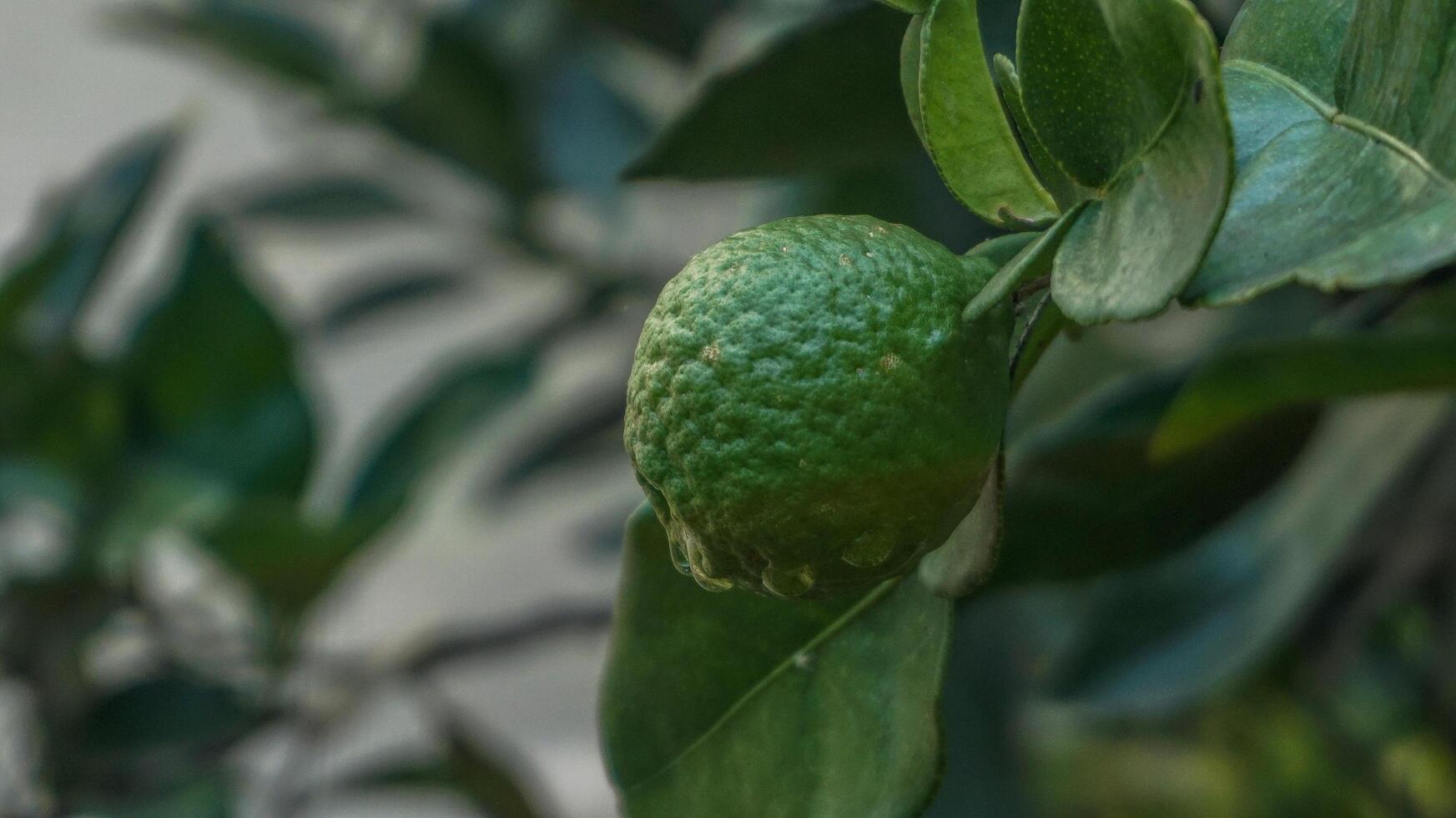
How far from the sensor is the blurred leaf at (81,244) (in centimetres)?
85

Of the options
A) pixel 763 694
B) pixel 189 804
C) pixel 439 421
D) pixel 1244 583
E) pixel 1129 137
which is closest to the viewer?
pixel 1129 137

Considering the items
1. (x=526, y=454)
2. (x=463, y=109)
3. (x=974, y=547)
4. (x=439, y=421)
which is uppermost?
(x=974, y=547)

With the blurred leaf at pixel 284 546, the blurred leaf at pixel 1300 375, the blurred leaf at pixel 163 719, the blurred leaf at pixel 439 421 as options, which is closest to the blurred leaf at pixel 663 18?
the blurred leaf at pixel 439 421

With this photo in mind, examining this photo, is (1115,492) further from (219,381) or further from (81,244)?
(81,244)

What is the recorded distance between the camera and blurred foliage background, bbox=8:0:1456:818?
1.58 feet

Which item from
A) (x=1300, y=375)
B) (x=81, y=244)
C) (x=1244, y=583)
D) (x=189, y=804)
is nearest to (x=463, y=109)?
(x=81, y=244)

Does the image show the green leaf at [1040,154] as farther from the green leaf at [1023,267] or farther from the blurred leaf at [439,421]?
the blurred leaf at [439,421]

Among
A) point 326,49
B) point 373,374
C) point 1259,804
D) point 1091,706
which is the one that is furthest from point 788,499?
point 373,374

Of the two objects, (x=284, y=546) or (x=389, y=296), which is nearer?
(x=284, y=546)

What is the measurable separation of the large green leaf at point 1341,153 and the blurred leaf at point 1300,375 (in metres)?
0.17

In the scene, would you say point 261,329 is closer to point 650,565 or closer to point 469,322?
point 650,565

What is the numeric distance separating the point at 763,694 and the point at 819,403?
0.12 meters

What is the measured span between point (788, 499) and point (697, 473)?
2 cm

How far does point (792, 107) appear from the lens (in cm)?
44
